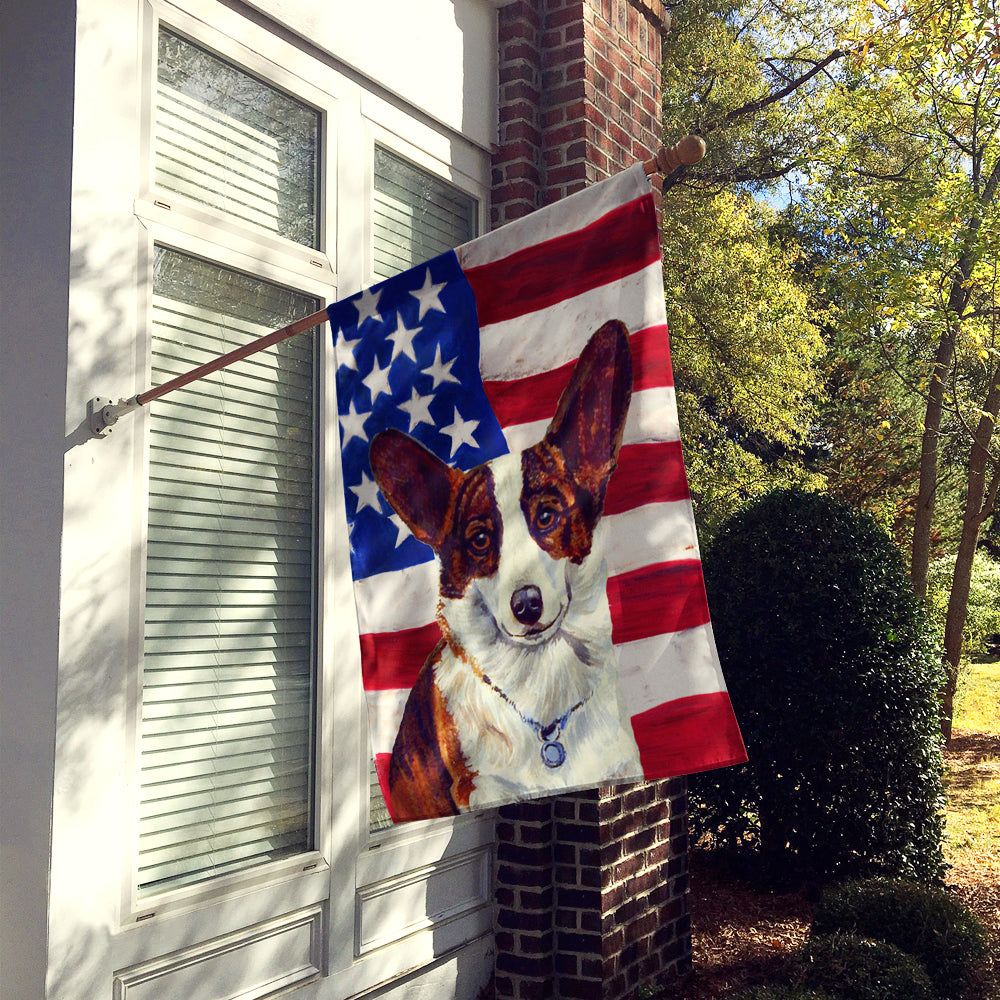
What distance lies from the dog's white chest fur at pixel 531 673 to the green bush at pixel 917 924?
293 cm

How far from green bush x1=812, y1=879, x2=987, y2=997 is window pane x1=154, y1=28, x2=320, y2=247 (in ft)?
12.5

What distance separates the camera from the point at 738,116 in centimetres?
1242

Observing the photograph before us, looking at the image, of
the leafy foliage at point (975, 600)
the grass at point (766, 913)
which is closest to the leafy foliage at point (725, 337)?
the leafy foliage at point (975, 600)

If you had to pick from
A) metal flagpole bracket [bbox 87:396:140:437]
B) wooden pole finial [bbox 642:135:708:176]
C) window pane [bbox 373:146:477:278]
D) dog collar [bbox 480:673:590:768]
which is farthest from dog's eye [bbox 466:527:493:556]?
window pane [bbox 373:146:477:278]

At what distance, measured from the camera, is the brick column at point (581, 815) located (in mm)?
4352

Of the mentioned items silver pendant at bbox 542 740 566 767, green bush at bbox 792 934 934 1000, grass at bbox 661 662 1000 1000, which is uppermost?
silver pendant at bbox 542 740 566 767

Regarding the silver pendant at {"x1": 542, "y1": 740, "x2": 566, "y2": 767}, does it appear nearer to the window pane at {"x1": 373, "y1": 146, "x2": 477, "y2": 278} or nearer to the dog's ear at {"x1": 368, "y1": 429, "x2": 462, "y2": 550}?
the dog's ear at {"x1": 368, "y1": 429, "x2": 462, "y2": 550}

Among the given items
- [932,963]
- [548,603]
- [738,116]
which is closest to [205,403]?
[548,603]

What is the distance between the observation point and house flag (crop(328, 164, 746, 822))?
7.41 feet

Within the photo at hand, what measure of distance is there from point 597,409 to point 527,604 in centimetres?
49

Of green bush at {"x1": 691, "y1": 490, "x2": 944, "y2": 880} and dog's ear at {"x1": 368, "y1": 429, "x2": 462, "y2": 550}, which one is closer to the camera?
dog's ear at {"x1": 368, "y1": 429, "x2": 462, "y2": 550}

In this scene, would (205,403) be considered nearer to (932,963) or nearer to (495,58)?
(495,58)

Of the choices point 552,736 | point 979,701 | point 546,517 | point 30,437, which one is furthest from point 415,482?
point 979,701

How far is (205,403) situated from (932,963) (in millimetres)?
3931
